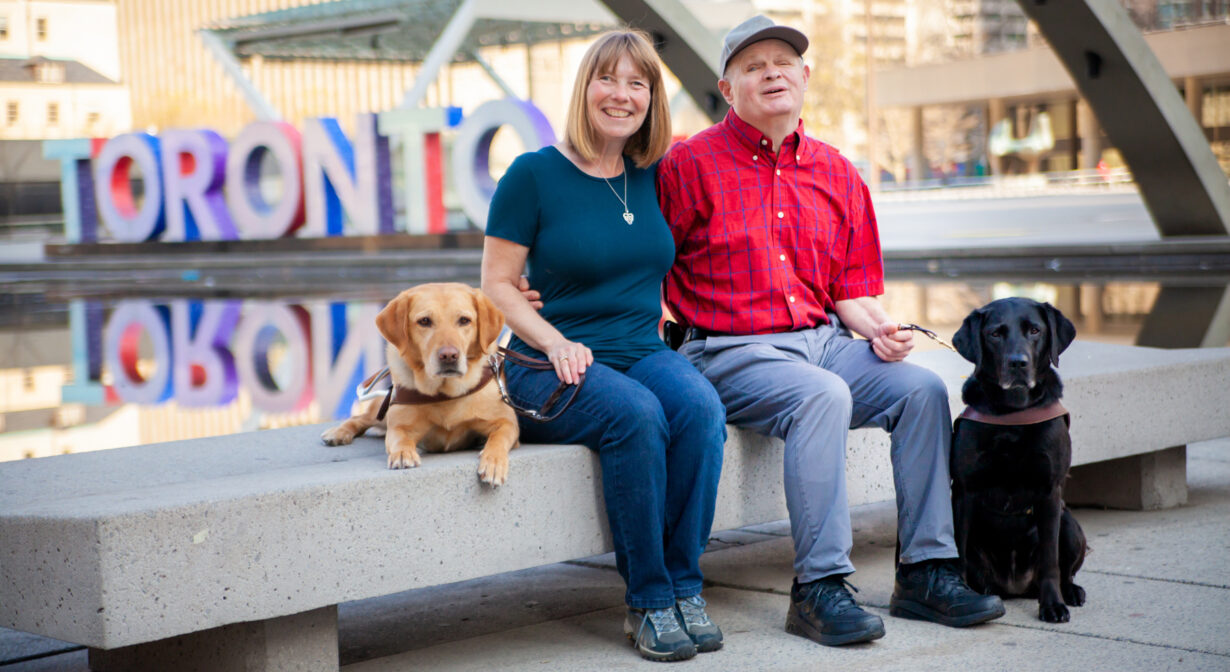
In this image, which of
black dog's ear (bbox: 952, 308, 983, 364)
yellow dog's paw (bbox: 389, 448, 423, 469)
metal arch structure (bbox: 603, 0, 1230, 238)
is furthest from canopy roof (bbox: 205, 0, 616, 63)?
yellow dog's paw (bbox: 389, 448, 423, 469)

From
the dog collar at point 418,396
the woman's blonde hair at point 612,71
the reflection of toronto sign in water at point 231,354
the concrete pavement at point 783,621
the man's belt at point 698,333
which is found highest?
the woman's blonde hair at point 612,71

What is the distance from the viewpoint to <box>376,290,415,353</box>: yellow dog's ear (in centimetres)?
372

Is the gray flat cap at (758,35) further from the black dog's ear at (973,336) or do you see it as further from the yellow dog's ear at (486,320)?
the yellow dog's ear at (486,320)

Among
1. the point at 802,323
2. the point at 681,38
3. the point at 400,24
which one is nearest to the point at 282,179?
the point at 681,38

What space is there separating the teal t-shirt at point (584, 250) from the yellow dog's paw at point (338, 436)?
693 millimetres

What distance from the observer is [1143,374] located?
5.08 m

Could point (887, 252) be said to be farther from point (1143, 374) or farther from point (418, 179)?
point (1143, 374)

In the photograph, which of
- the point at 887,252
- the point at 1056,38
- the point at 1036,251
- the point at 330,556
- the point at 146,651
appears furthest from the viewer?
the point at 887,252

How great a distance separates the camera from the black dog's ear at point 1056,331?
152 inches

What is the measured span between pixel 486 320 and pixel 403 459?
0.55 metres

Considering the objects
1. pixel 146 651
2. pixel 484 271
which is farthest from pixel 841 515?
pixel 146 651

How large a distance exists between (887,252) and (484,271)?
17.4 metres

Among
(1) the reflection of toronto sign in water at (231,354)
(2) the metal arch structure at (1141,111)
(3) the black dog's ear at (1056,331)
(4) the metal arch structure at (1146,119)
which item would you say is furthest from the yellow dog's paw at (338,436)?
(2) the metal arch structure at (1141,111)

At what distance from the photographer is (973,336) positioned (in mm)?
3900
